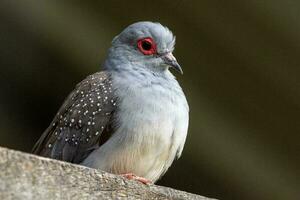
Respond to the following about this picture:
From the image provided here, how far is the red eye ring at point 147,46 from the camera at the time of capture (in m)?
4.51

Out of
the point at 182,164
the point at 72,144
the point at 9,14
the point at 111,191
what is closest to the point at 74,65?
the point at 9,14

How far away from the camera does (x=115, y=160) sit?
3998 mm

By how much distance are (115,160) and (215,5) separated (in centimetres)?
181

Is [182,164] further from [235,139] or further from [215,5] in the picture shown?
[215,5]

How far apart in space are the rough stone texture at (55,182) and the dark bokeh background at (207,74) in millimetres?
2550

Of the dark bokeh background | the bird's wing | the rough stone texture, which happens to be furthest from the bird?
the dark bokeh background

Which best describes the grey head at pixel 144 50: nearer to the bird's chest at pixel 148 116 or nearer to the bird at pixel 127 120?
the bird at pixel 127 120

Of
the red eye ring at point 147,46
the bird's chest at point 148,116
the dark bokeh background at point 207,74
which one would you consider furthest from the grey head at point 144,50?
the dark bokeh background at point 207,74

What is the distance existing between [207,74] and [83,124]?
2.10m

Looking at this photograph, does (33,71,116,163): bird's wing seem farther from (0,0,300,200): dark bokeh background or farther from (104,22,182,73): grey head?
(0,0,300,200): dark bokeh background

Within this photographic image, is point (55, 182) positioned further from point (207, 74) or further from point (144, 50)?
point (207, 74)

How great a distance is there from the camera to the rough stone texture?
2793 mm

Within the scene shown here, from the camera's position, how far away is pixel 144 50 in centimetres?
454

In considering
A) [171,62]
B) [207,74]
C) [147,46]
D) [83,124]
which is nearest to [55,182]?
[83,124]
